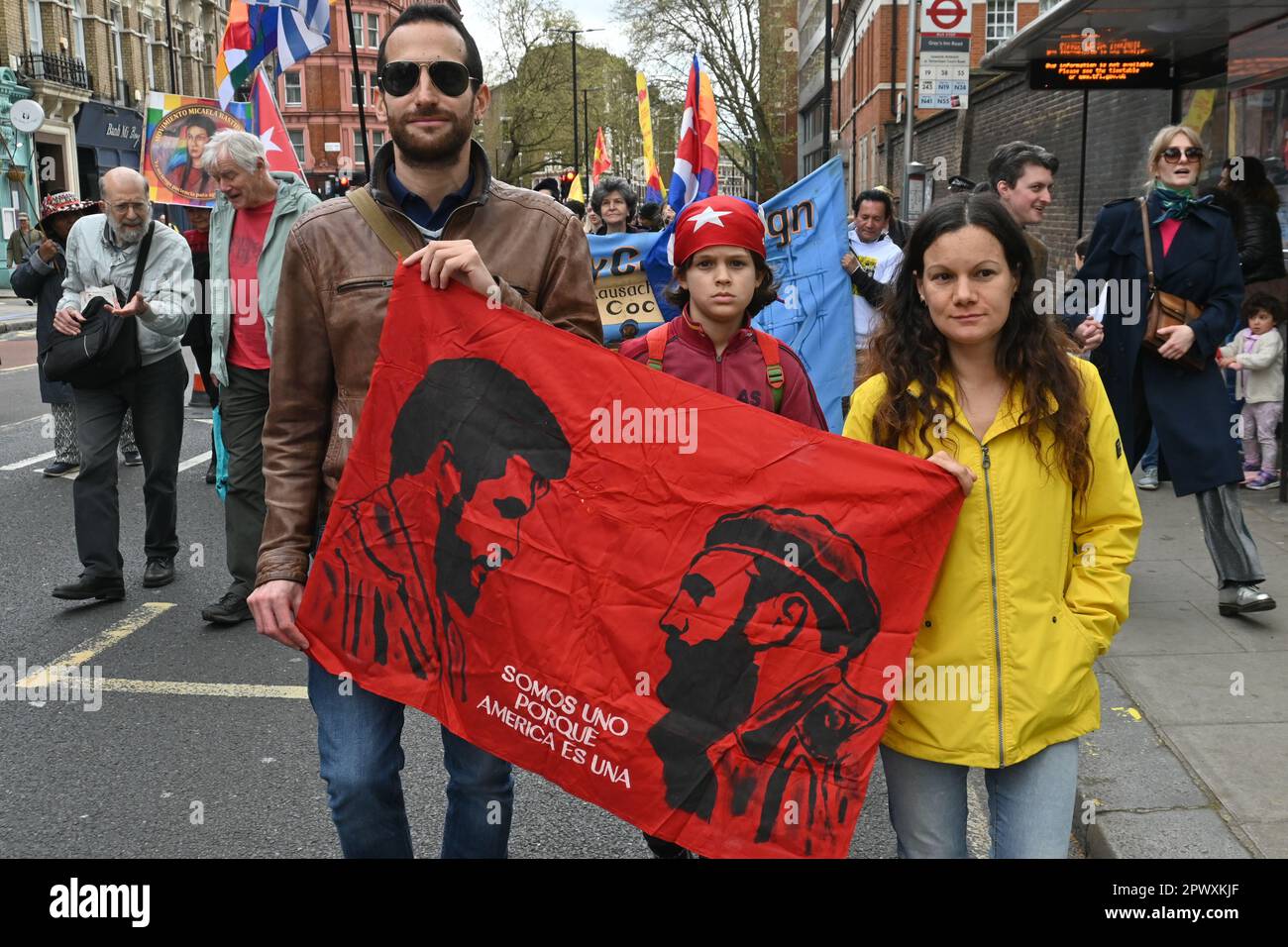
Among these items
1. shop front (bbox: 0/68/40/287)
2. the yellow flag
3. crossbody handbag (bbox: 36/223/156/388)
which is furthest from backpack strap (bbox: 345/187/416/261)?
shop front (bbox: 0/68/40/287)

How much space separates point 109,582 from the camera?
6.73 m

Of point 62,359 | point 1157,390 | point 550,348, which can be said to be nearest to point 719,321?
point 550,348

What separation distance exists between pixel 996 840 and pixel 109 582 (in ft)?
17.3

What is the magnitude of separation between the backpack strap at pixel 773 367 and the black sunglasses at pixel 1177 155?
289 cm

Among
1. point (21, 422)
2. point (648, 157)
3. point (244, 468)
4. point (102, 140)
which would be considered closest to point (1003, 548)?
point (244, 468)

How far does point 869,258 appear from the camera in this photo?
868 centimetres

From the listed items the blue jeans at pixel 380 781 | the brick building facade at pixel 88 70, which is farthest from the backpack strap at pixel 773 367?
the brick building facade at pixel 88 70

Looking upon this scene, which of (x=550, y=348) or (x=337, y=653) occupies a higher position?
(x=550, y=348)

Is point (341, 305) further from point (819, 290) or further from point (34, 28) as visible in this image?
point (34, 28)

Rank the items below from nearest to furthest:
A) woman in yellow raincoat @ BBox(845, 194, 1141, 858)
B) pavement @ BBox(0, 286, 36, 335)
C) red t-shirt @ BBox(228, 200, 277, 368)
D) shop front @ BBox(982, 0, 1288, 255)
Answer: woman in yellow raincoat @ BBox(845, 194, 1141, 858), red t-shirt @ BBox(228, 200, 277, 368), shop front @ BBox(982, 0, 1288, 255), pavement @ BBox(0, 286, 36, 335)

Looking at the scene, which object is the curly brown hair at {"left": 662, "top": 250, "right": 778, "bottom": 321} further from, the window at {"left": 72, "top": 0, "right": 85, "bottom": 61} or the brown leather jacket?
the window at {"left": 72, "top": 0, "right": 85, "bottom": 61}

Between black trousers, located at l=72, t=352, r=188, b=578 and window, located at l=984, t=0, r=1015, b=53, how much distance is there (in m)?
42.2

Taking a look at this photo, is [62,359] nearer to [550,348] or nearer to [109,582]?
[109,582]

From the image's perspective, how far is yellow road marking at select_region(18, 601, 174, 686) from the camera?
560 cm
